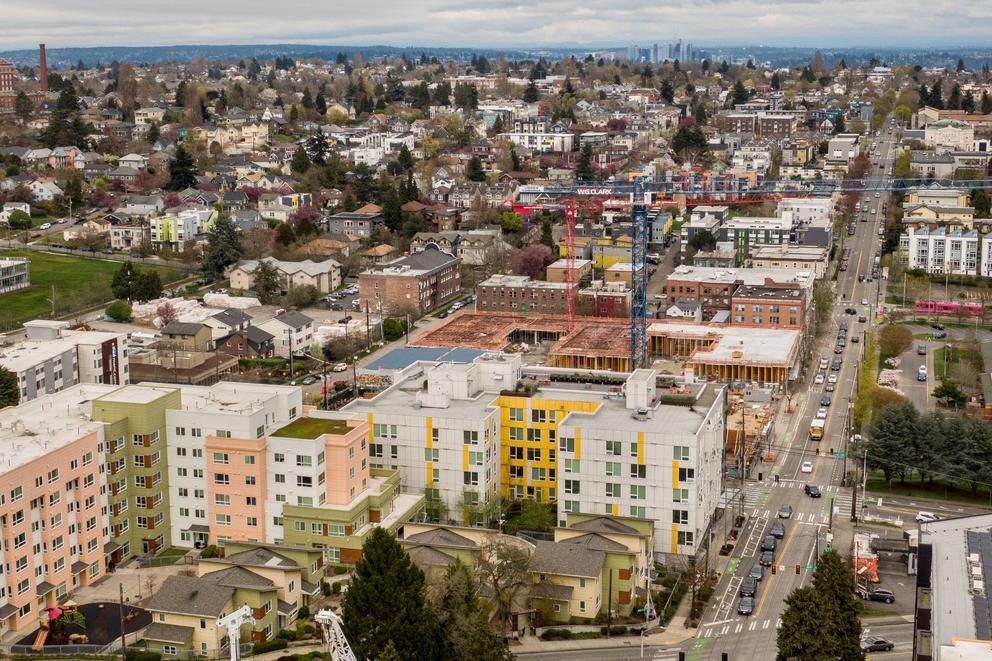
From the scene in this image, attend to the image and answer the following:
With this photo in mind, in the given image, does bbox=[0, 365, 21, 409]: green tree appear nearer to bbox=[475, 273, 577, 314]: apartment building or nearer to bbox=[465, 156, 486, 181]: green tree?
bbox=[475, 273, 577, 314]: apartment building

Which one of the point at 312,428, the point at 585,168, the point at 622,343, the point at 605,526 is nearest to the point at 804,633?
the point at 605,526

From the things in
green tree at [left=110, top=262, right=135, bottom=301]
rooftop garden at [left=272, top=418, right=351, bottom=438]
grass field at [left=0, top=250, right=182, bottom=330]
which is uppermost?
rooftop garden at [left=272, top=418, right=351, bottom=438]

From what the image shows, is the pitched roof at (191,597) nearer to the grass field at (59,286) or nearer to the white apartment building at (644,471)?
the white apartment building at (644,471)

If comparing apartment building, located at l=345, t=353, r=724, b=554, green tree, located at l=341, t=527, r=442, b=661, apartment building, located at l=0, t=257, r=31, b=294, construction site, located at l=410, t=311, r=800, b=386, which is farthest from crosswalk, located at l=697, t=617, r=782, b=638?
apartment building, located at l=0, t=257, r=31, b=294

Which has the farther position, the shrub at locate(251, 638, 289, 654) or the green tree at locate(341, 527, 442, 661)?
the shrub at locate(251, 638, 289, 654)

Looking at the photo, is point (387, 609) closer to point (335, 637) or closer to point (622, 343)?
point (335, 637)

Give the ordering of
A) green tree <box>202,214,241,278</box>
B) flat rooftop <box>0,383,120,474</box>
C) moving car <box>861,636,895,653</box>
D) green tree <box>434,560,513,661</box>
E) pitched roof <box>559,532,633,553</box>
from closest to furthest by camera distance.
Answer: green tree <box>434,560,513,661</box>
moving car <box>861,636,895,653</box>
flat rooftop <box>0,383,120,474</box>
pitched roof <box>559,532,633,553</box>
green tree <box>202,214,241,278</box>
